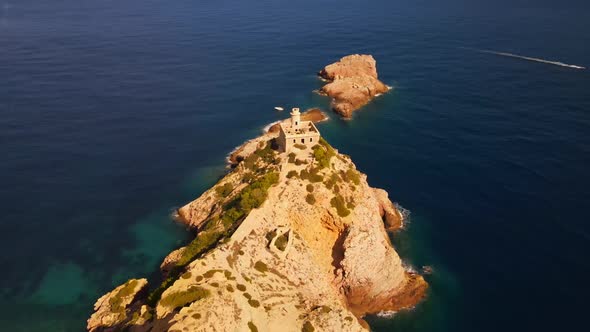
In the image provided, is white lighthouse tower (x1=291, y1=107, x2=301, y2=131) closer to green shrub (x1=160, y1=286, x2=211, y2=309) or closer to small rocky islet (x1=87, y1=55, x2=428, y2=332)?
small rocky islet (x1=87, y1=55, x2=428, y2=332)

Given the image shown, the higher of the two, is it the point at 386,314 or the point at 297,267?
the point at 297,267

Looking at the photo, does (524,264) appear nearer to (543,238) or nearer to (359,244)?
(543,238)

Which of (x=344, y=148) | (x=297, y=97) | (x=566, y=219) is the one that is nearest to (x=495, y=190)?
(x=566, y=219)

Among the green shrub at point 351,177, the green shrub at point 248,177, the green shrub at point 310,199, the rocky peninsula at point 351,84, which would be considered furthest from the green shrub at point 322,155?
the rocky peninsula at point 351,84

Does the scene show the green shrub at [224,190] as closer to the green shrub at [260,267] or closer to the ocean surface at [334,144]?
the ocean surface at [334,144]

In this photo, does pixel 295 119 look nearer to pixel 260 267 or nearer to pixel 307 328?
pixel 260 267

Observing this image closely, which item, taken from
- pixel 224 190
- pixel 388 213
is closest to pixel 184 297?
pixel 224 190

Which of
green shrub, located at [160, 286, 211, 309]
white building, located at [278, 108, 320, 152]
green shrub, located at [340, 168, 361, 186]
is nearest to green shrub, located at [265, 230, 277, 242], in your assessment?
green shrub, located at [160, 286, 211, 309]
